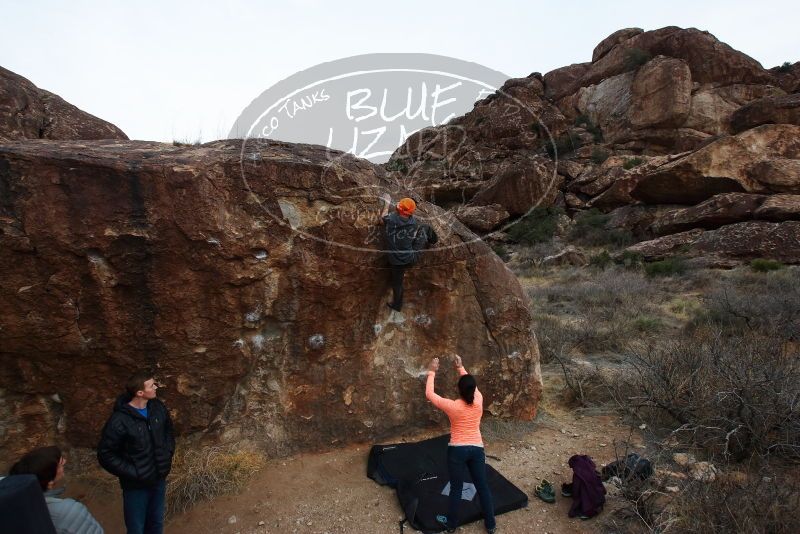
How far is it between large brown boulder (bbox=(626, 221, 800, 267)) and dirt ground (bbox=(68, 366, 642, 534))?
32.5 ft

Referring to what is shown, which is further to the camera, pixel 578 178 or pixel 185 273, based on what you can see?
pixel 578 178

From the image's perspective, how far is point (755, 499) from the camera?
2.72 meters

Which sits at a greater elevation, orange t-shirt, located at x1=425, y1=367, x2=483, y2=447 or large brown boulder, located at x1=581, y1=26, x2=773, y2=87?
large brown boulder, located at x1=581, y1=26, x2=773, y2=87

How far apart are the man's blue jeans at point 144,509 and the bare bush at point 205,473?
0.66 meters

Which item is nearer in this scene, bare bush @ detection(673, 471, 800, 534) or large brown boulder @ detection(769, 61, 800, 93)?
bare bush @ detection(673, 471, 800, 534)

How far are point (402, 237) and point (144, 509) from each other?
276 centimetres

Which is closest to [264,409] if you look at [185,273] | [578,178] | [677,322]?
[185,273]

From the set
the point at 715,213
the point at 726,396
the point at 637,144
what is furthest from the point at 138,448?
the point at 637,144

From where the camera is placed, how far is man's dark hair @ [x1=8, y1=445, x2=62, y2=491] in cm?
194

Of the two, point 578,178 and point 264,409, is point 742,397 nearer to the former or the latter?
point 264,409

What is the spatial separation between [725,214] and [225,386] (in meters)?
14.9

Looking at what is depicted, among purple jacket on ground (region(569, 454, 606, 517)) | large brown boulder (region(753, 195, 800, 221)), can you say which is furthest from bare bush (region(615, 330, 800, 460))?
large brown boulder (region(753, 195, 800, 221))

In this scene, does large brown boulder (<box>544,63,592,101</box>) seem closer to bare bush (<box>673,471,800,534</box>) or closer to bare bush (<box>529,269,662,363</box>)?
bare bush (<box>529,269,662,363</box>)

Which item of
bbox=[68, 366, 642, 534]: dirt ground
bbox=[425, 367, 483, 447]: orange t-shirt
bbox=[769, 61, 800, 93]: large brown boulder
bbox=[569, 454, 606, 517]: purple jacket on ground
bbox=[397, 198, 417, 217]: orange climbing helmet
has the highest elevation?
bbox=[769, 61, 800, 93]: large brown boulder
